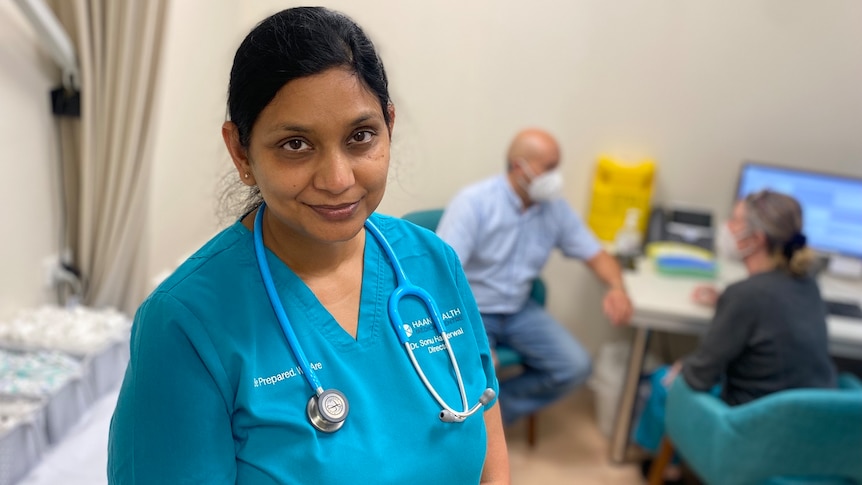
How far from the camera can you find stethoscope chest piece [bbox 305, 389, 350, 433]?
2.49 feet

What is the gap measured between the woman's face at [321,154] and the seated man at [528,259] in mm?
1165

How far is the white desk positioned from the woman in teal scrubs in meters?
1.33

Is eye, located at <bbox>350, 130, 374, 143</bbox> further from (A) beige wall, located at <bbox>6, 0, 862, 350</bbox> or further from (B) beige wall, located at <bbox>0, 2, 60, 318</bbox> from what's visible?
(B) beige wall, located at <bbox>0, 2, 60, 318</bbox>

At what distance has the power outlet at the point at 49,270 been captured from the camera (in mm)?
1808

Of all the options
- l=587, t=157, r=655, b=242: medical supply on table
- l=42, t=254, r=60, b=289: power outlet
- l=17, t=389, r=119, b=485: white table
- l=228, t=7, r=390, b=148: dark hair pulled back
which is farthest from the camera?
l=587, t=157, r=655, b=242: medical supply on table

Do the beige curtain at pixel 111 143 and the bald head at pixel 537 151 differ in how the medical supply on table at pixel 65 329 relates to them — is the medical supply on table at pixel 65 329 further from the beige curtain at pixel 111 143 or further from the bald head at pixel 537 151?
the bald head at pixel 537 151

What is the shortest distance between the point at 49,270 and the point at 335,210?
1.44 meters

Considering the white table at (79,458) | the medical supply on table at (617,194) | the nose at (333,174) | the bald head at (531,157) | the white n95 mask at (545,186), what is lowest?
the white table at (79,458)

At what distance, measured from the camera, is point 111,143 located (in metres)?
1.69

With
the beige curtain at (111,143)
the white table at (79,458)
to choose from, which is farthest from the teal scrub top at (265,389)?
the beige curtain at (111,143)

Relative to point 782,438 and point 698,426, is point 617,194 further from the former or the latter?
point 782,438

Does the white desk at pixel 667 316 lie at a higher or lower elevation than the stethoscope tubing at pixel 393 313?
lower

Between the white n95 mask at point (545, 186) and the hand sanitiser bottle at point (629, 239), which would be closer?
the white n95 mask at point (545, 186)

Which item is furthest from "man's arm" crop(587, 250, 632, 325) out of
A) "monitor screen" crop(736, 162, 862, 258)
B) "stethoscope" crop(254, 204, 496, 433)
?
"stethoscope" crop(254, 204, 496, 433)
